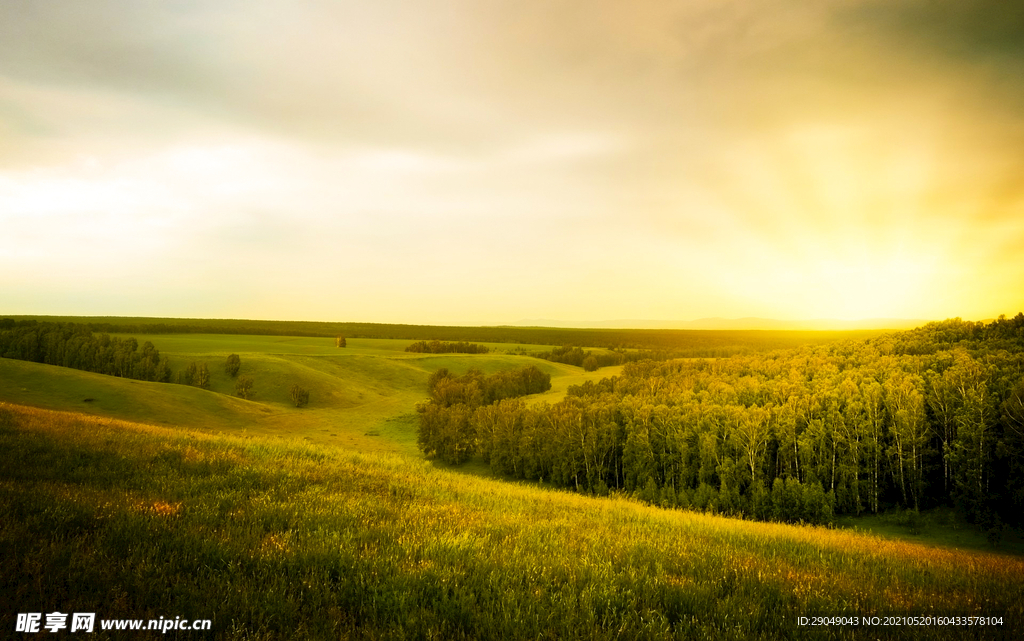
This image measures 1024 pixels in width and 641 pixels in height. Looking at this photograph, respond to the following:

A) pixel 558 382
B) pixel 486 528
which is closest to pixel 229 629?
pixel 486 528

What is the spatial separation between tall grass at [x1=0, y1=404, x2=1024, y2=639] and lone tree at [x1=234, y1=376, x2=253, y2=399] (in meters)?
72.1

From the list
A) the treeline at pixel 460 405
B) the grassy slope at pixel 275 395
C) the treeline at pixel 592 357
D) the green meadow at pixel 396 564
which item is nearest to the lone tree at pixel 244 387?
the grassy slope at pixel 275 395

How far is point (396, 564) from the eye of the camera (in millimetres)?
6992

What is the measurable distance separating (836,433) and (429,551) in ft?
117

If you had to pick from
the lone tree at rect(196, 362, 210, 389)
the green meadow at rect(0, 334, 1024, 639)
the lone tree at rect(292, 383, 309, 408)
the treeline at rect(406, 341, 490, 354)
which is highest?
the green meadow at rect(0, 334, 1024, 639)

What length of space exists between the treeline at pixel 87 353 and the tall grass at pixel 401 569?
8050cm

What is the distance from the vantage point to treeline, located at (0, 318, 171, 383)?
252 ft

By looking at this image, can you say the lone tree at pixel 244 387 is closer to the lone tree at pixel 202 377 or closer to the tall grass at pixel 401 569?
the lone tree at pixel 202 377

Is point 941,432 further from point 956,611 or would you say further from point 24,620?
point 24,620

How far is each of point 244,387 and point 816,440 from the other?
75.9 m

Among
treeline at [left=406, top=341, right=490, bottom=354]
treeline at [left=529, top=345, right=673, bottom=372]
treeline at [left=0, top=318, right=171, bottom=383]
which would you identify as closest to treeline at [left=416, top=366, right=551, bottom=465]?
treeline at [left=529, top=345, right=673, bottom=372]

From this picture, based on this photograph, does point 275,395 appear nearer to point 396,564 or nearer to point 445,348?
point 445,348

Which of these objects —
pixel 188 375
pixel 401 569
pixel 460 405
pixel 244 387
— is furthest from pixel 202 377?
pixel 401 569

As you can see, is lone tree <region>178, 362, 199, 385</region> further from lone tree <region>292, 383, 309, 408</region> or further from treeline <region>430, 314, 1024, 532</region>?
treeline <region>430, 314, 1024, 532</region>
